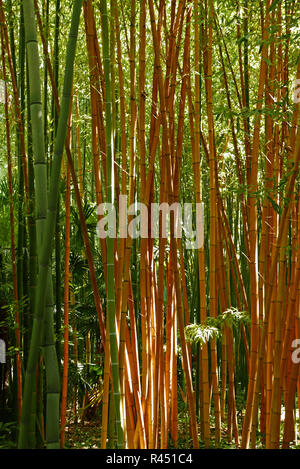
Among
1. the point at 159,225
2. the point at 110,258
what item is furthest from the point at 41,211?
the point at 159,225

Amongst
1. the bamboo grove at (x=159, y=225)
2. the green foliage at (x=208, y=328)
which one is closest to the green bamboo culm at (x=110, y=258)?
the bamboo grove at (x=159, y=225)

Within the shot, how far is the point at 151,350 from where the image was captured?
263 cm

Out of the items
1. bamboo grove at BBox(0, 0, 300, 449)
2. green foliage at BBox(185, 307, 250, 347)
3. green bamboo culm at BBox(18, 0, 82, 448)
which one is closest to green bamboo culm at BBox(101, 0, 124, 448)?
bamboo grove at BBox(0, 0, 300, 449)

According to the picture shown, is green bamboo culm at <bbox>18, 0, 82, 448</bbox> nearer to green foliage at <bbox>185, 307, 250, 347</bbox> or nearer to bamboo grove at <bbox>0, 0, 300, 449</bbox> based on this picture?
bamboo grove at <bbox>0, 0, 300, 449</bbox>

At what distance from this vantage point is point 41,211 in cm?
143

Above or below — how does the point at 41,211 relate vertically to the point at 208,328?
above

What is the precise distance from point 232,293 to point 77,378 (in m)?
1.57

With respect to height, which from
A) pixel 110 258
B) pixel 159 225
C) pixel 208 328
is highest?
pixel 159 225

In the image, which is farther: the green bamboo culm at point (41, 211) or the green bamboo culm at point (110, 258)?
the green bamboo culm at point (110, 258)

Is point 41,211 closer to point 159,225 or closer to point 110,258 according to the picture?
point 110,258

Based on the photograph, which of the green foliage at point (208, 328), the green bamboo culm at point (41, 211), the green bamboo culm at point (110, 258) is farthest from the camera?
the green foliage at point (208, 328)

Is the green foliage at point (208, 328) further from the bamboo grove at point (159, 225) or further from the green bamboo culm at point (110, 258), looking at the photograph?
the green bamboo culm at point (110, 258)

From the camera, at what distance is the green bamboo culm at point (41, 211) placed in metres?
1.37
